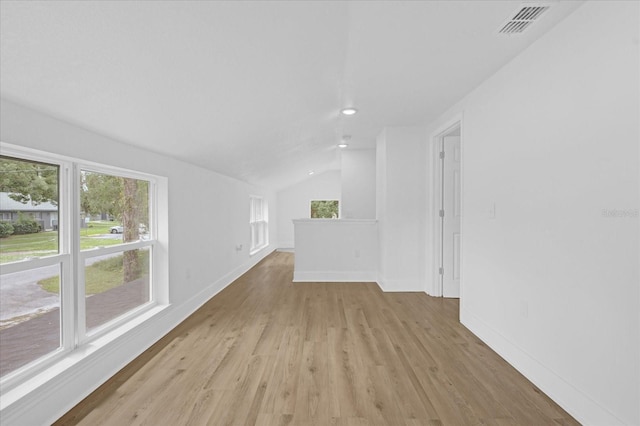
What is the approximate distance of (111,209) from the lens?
283 centimetres

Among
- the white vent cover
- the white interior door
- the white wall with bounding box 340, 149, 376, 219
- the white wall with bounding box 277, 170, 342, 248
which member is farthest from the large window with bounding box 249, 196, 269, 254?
the white vent cover

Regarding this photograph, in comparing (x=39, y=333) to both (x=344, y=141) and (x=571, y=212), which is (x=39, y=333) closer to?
(x=571, y=212)

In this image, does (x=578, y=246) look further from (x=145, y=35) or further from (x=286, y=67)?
(x=145, y=35)

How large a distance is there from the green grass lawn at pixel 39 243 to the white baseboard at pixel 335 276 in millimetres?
3489

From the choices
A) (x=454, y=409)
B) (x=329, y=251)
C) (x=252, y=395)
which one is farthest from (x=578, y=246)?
(x=329, y=251)

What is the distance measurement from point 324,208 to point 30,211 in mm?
9285

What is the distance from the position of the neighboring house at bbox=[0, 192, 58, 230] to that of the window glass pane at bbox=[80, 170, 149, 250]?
26 cm

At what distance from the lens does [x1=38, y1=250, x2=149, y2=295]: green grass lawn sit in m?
2.17

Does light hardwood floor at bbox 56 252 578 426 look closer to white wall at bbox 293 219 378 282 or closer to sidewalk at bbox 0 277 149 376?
sidewalk at bbox 0 277 149 376

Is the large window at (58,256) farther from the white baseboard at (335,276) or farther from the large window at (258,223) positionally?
the large window at (258,223)

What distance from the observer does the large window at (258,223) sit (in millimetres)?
7993

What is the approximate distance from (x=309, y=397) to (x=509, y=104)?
8.21 ft

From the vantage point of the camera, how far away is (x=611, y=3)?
1.76 meters

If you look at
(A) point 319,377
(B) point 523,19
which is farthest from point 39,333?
(B) point 523,19
